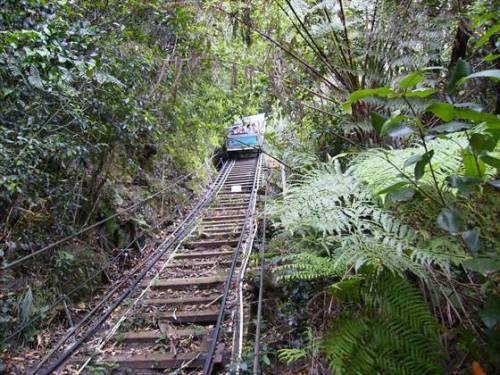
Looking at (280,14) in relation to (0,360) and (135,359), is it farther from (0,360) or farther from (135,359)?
(0,360)

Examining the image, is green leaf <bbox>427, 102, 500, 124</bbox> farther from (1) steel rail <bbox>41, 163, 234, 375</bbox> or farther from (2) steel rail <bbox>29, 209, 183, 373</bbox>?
(2) steel rail <bbox>29, 209, 183, 373</bbox>

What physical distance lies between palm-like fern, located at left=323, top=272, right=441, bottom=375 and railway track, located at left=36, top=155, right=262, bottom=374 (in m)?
1.87

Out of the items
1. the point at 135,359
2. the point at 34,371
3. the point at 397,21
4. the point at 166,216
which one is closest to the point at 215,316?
the point at 135,359

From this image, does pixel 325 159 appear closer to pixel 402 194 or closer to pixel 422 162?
pixel 402 194

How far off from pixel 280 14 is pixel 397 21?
1714 mm

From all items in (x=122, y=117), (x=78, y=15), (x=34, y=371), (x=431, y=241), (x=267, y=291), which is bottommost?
(x=34, y=371)

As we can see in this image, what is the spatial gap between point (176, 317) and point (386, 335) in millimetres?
3042

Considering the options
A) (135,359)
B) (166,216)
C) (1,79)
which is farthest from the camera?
(166,216)

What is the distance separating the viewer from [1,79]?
3.27 metres

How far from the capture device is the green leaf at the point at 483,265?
122cm

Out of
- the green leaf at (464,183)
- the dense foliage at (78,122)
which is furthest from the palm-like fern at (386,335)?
the dense foliage at (78,122)

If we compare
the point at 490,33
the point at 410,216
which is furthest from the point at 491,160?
the point at 410,216

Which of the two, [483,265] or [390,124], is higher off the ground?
[390,124]

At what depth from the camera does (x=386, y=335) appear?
158 cm
